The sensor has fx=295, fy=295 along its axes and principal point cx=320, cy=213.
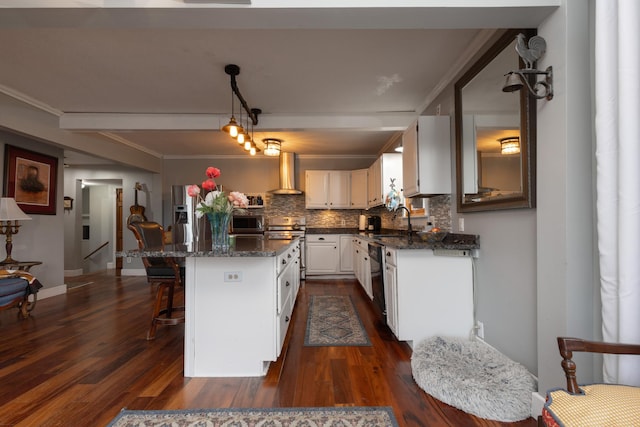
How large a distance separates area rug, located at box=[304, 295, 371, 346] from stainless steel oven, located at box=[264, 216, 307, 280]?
1587 mm

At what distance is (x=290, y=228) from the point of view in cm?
584

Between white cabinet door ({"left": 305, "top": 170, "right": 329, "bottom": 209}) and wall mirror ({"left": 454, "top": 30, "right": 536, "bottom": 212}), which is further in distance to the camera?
white cabinet door ({"left": 305, "top": 170, "right": 329, "bottom": 209})

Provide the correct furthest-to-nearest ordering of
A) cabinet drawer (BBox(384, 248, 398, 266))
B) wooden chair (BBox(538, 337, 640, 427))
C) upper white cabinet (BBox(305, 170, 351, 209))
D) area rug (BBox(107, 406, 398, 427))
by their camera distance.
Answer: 1. upper white cabinet (BBox(305, 170, 351, 209))
2. cabinet drawer (BBox(384, 248, 398, 266))
3. area rug (BBox(107, 406, 398, 427))
4. wooden chair (BBox(538, 337, 640, 427))

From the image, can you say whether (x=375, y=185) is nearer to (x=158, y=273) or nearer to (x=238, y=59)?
(x=238, y=59)

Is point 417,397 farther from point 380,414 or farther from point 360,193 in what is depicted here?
point 360,193

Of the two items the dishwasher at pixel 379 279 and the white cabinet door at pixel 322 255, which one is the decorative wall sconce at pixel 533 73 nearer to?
the dishwasher at pixel 379 279

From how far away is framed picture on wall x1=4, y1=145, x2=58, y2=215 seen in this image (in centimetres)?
386

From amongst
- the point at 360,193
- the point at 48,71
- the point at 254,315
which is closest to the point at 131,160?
the point at 48,71

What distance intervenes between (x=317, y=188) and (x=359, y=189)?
839mm

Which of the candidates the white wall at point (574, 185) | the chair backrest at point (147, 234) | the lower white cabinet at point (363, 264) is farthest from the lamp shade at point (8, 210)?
the white wall at point (574, 185)

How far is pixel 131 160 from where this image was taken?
533 centimetres

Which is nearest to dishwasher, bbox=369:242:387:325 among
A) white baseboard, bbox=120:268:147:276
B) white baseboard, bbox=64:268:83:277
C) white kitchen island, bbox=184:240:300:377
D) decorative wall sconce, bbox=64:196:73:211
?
white kitchen island, bbox=184:240:300:377

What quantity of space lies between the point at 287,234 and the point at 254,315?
3595 mm

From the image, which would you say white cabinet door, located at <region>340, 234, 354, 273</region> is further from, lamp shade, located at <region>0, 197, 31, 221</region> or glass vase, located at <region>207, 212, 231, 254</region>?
lamp shade, located at <region>0, 197, 31, 221</region>
